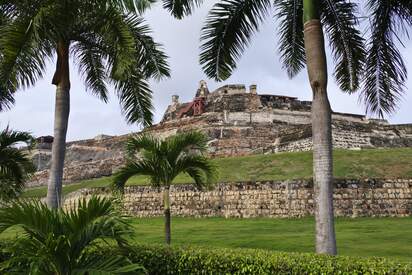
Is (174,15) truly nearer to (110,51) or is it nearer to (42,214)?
(110,51)

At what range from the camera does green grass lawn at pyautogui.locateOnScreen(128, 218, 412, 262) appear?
32.8 feet

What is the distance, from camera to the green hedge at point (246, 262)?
5082 millimetres

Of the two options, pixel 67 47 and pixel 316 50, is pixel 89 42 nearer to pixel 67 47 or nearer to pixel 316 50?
pixel 67 47

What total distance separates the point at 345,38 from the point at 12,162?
8294mm

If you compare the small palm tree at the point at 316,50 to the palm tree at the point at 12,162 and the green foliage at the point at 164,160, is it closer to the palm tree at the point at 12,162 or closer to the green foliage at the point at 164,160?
the green foliage at the point at 164,160

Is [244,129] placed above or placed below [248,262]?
above

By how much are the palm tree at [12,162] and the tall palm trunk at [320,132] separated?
302 inches

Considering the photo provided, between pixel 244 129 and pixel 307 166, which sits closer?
pixel 307 166

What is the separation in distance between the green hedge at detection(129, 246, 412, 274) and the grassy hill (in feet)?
42.9

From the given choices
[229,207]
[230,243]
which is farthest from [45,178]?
[230,243]

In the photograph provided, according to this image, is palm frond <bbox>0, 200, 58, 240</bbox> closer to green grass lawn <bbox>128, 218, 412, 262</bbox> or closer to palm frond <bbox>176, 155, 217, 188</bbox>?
palm frond <bbox>176, 155, 217, 188</bbox>

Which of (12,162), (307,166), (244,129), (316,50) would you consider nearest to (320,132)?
(316,50)

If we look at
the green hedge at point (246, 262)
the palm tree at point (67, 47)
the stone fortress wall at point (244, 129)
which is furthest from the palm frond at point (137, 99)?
the stone fortress wall at point (244, 129)

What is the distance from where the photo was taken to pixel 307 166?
20922mm
